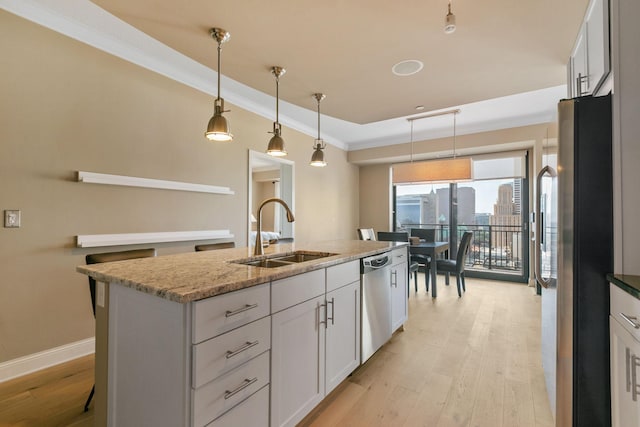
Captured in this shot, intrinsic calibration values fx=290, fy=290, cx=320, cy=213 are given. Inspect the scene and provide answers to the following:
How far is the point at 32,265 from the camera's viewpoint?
7.14 ft

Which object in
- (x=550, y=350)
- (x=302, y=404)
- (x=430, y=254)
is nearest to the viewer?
(x=302, y=404)

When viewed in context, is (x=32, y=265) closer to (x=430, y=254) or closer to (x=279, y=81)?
(x=279, y=81)

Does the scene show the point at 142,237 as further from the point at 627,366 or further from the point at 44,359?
the point at 627,366

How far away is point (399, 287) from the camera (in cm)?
285

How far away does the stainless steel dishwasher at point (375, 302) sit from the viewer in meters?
2.18

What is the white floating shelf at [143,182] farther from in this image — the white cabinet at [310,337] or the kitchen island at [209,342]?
the white cabinet at [310,337]

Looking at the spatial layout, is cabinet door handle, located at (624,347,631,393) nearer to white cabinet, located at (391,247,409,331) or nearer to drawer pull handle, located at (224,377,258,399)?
drawer pull handle, located at (224,377,258,399)

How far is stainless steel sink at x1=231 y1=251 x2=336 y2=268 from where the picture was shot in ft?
6.31

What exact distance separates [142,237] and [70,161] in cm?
83

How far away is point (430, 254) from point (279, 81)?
3.21m

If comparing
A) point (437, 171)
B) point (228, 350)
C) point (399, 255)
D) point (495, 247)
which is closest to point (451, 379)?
point (399, 255)

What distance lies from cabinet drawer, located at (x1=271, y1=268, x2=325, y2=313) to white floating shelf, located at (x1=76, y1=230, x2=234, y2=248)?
194 cm

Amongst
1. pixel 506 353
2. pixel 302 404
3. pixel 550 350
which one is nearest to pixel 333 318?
pixel 302 404

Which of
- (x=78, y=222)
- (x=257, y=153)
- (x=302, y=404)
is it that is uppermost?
(x=257, y=153)
